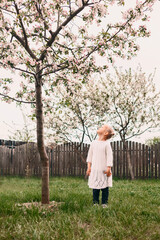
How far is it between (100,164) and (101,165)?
0.03m

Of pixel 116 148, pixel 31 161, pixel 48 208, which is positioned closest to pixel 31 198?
pixel 48 208

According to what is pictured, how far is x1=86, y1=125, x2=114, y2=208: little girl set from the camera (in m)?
5.86

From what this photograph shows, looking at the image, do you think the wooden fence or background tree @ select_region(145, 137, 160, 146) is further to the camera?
background tree @ select_region(145, 137, 160, 146)

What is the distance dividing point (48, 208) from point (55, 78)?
2.79 metres

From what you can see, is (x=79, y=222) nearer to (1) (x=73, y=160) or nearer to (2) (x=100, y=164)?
(2) (x=100, y=164)

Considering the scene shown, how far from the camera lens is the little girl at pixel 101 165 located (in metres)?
5.86

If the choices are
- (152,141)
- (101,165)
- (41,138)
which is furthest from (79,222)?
(152,141)

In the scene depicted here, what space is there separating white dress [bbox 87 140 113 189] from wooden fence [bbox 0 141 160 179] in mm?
7608

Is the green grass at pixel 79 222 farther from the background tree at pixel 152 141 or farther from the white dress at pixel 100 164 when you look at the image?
the background tree at pixel 152 141

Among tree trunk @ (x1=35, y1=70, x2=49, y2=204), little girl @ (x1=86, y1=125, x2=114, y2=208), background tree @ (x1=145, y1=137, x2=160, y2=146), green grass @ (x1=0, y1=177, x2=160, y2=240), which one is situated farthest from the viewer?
background tree @ (x1=145, y1=137, x2=160, y2=146)

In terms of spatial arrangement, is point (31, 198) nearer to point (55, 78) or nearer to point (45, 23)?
point (55, 78)

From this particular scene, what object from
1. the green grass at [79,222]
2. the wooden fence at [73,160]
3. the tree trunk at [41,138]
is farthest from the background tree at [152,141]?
the tree trunk at [41,138]

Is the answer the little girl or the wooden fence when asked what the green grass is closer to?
the little girl

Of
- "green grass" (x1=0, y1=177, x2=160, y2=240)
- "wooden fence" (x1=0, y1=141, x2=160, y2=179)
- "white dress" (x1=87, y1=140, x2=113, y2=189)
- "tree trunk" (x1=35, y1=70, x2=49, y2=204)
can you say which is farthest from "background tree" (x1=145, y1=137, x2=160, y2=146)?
"tree trunk" (x1=35, y1=70, x2=49, y2=204)
